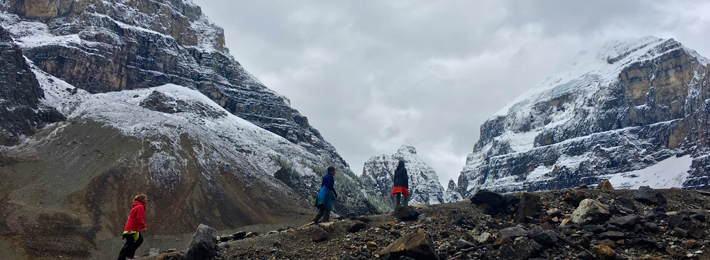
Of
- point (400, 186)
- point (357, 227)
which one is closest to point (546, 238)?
point (357, 227)

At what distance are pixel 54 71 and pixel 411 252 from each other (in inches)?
4280

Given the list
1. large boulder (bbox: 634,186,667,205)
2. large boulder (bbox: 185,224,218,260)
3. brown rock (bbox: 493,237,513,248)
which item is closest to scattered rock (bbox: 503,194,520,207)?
large boulder (bbox: 634,186,667,205)

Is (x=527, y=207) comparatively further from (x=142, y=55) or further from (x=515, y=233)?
(x=142, y=55)

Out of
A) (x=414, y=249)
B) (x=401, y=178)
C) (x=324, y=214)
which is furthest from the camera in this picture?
(x=401, y=178)

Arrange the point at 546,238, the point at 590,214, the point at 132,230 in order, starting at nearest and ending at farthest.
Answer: the point at 546,238 < the point at 132,230 < the point at 590,214

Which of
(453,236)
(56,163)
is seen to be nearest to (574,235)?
(453,236)

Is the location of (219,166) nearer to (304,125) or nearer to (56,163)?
(56,163)

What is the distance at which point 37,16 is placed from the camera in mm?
112438

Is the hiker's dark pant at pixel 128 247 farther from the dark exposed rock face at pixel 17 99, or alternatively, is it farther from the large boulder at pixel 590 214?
the dark exposed rock face at pixel 17 99

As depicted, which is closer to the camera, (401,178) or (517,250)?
(517,250)

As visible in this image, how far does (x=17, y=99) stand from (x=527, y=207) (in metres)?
77.2

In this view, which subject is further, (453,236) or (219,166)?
(219,166)

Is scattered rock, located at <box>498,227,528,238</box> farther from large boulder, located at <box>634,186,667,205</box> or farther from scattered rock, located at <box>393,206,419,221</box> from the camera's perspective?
large boulder, located at <box>634,186,667,205</box>

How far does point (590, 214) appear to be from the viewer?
12.9m
